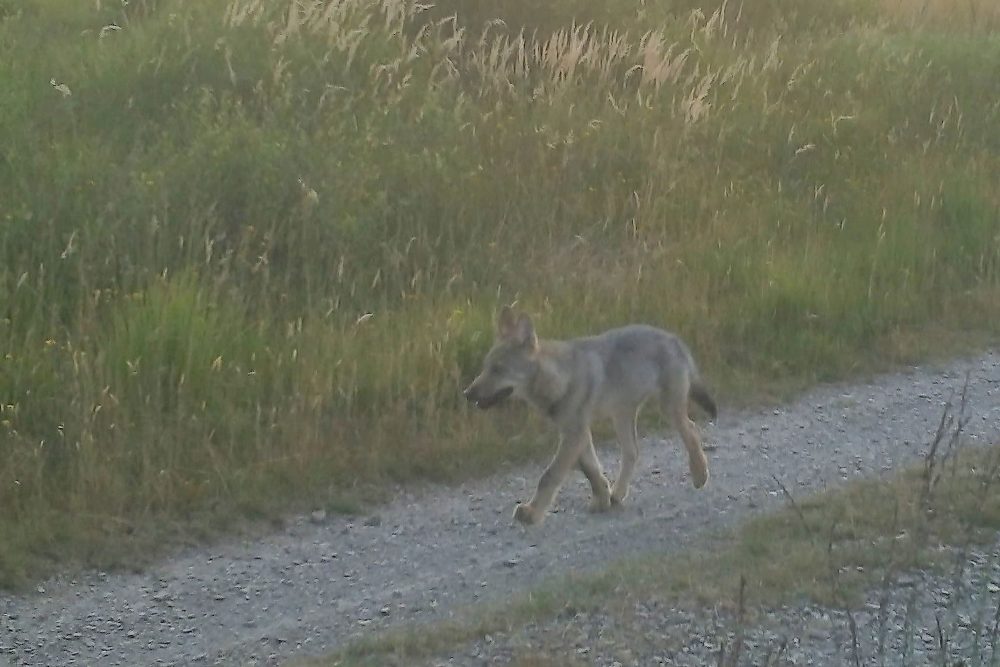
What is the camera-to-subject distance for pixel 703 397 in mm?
6656

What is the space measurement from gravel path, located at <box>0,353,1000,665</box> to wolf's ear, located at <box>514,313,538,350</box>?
718 mm

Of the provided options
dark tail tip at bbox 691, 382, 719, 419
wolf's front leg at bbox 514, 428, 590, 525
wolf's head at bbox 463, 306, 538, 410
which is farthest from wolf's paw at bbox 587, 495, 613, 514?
dark tail tip at bbox 691, 382, 719, 419

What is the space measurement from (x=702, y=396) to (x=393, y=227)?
8.94 ft

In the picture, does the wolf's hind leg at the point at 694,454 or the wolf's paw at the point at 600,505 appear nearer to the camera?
the wolf's paw at the point at 600,505

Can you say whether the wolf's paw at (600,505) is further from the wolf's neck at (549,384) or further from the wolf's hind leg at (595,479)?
the wolf's neck at (549,384)

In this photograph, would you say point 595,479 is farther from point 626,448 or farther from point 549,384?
point 549,384

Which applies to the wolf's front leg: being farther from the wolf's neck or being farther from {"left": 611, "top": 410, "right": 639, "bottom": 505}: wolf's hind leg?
{"left": 611, "top": 410, "right": 639, "bottom": 505}: wolf's hind leg

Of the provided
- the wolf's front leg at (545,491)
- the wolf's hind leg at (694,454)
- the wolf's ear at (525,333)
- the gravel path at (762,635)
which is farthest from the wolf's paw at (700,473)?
the gravel path at (762,635)

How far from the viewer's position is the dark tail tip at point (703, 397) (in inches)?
262

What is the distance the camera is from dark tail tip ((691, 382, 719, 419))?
21.8ft

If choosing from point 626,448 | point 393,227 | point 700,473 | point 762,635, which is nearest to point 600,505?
point 626,448

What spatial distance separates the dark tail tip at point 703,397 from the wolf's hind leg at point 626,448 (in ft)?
1.18

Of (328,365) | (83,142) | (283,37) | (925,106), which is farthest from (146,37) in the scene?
(925,106)

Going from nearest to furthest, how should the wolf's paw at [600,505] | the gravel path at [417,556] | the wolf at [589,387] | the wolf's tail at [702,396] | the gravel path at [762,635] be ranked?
the gravel path at [762,635] → the gravel path at [417,556] → the wolf at [589,387] → the wolf's paw at [600,505] → the wolf's tail at [702,396]
